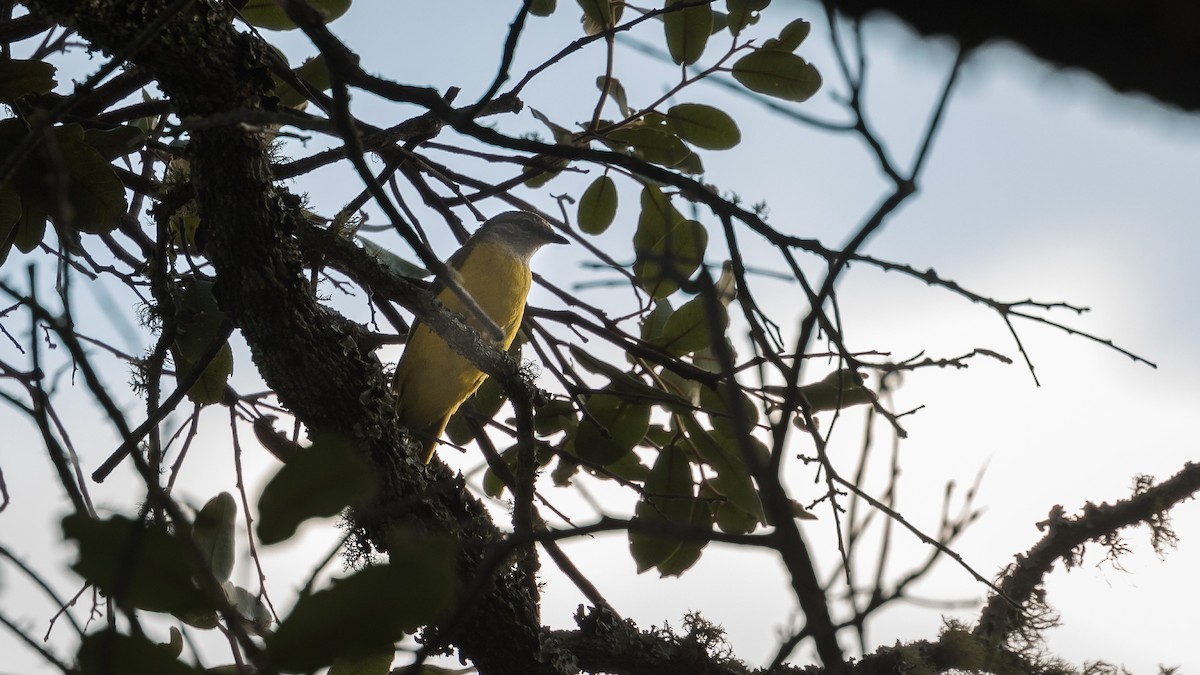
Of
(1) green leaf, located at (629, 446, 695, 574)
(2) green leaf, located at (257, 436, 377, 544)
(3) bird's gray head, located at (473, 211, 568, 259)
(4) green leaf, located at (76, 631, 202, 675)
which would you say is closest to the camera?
(4) green leaf, located at (76, 631, 202, 675)

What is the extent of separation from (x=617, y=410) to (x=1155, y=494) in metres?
1.71

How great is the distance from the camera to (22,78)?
232cm

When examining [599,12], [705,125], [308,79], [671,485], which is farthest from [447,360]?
[599,12]

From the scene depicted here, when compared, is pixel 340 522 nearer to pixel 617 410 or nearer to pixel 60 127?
pixel 617 410

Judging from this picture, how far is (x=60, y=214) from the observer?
0.84 metres

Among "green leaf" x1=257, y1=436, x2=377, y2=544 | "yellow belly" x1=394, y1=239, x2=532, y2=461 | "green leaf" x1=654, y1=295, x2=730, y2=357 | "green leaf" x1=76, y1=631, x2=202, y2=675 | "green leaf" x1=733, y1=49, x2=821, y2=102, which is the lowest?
"green leaf" x1=76, y1=631, x2=202, y2=675

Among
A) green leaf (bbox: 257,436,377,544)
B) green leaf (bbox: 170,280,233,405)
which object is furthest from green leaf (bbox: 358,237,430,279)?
green leaf (bbox: 257,436,377,544)

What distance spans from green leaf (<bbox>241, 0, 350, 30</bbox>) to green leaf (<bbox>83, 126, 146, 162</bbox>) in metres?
0.64

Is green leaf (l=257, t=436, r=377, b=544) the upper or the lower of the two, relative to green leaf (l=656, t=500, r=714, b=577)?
lower

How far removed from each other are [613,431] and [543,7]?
1460mm

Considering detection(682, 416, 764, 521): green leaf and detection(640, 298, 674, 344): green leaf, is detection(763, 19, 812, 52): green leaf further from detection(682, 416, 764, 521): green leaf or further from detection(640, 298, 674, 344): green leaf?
detection(682, 416, 764, 521): green leaf

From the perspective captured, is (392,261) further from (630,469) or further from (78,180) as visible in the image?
(630,469)

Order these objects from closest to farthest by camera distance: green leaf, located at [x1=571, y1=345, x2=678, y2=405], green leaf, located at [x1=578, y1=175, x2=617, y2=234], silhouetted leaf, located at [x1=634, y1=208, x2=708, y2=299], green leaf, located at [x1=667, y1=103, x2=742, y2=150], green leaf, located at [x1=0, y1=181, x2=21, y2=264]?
green leaf, located at [x1=0, y1=181, x2=21, y2=264] < silhouetted leaf, located at [x1=634, y1=208, x2=708, y2=299] < green leaf, located at [x1=571, y1=345, x2=678, y2=405] < green leaf, located at [x1=667, y1=103, x2=742, y2=150] < green leaf, located at [x1=578, y1=175, x2=617, y2=234]

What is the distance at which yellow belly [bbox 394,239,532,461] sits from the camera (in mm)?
3668
